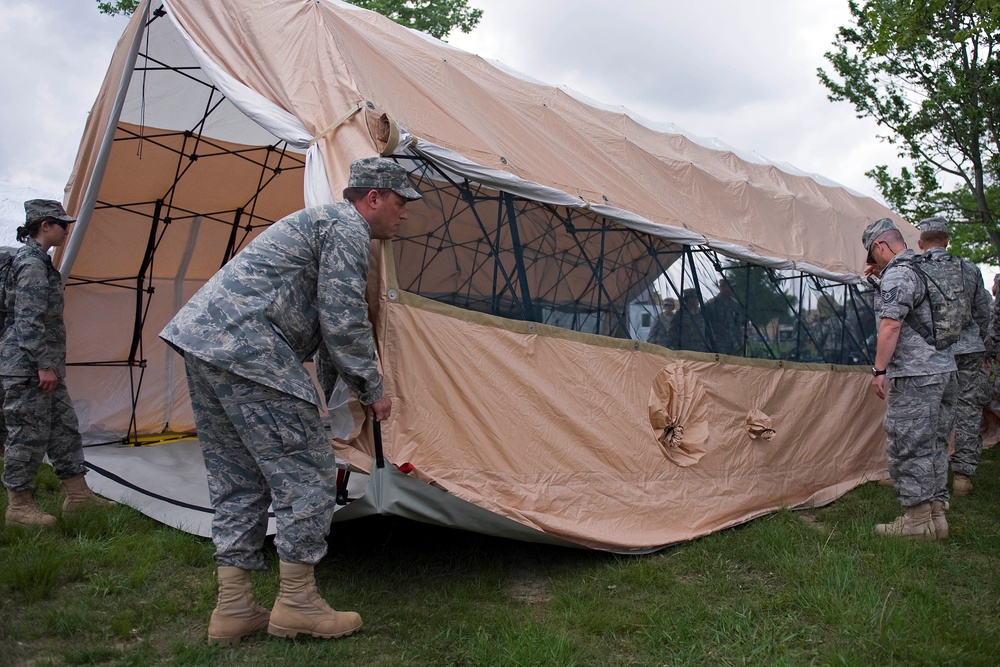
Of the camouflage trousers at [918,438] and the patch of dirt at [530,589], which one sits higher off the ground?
the camouflage trousers at [918,438]

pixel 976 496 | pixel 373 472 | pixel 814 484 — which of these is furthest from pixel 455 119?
pixel 976 496

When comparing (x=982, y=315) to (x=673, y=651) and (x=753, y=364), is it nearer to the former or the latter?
(x=753, y=364)

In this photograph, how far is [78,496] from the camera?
4938mm

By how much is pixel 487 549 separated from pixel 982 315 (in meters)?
4.30

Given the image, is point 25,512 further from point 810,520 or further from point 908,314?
point 908,314

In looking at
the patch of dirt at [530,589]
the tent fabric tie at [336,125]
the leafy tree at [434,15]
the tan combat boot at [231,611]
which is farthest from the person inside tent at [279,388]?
the leafy tree at [434,15]

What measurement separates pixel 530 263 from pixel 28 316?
2993mm

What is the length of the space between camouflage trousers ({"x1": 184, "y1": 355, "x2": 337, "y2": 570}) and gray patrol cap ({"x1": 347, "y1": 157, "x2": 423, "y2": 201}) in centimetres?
95

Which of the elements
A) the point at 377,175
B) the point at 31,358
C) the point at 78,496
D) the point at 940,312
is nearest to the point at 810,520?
the point at 940,312

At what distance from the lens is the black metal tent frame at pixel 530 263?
14.1 feet

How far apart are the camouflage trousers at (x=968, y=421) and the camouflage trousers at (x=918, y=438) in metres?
1.60

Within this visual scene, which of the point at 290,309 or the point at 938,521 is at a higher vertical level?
the point at 290,309

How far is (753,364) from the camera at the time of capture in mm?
5758

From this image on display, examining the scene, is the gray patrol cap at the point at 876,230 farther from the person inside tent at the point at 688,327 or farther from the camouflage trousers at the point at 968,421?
the camouflage trousers at the point at 968,421
